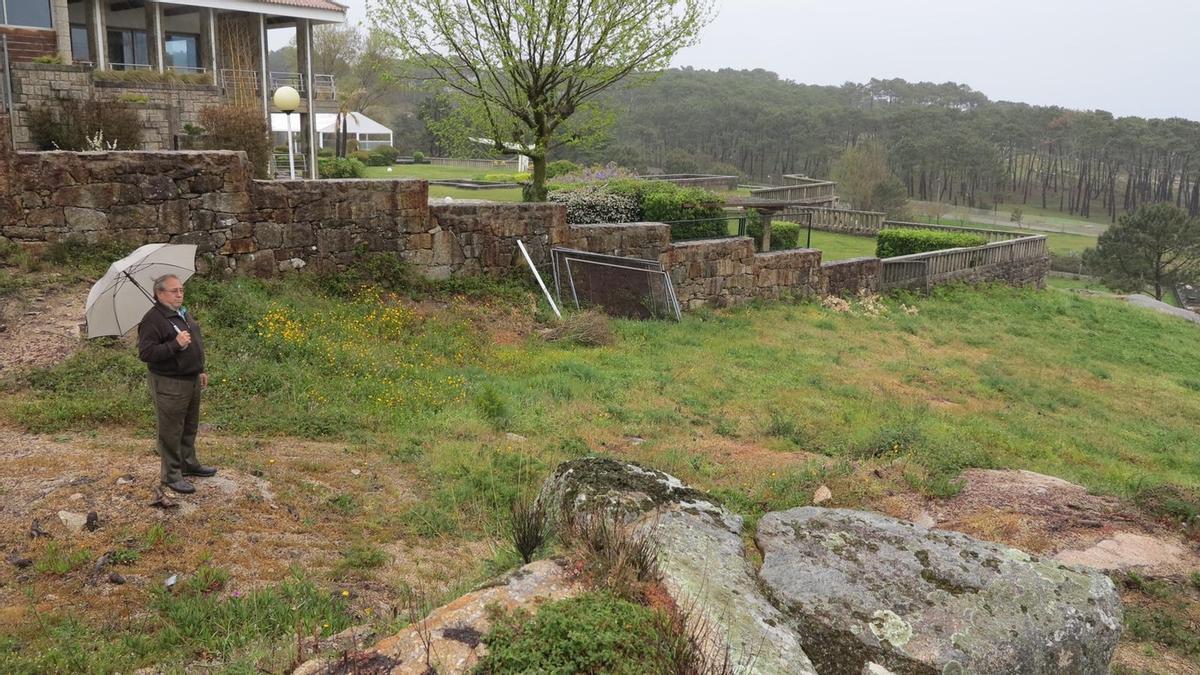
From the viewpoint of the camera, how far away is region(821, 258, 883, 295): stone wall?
17391mm

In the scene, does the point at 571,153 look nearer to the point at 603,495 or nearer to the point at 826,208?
the point at 826,208

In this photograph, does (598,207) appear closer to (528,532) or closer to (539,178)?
(539,178)

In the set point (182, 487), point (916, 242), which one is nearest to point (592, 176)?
point (916, 242)

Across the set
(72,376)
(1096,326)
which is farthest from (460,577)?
(1096,326)

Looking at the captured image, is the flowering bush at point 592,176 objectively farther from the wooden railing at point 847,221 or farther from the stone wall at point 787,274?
the wooden railing at point 847,221

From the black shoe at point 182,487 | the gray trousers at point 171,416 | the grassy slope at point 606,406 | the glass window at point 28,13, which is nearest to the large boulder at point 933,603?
the grassy slope at point 606,406

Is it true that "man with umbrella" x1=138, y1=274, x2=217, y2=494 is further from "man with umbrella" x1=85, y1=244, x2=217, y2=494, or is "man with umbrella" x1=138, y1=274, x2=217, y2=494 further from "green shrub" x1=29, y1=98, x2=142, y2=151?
"green shrub" x1=29, y1=98, x2=142, y2=151

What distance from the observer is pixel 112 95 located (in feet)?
61.7

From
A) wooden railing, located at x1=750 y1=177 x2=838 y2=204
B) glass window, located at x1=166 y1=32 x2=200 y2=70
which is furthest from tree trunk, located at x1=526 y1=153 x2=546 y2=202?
glass window, located at x1=166 y1=32 x2=200 y2=70

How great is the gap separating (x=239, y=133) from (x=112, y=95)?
4077 millimetres

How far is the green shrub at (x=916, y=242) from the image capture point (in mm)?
21547

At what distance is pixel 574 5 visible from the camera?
52.3ft

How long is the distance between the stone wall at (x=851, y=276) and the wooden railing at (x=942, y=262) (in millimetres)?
336

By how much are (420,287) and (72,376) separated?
16.4ft
